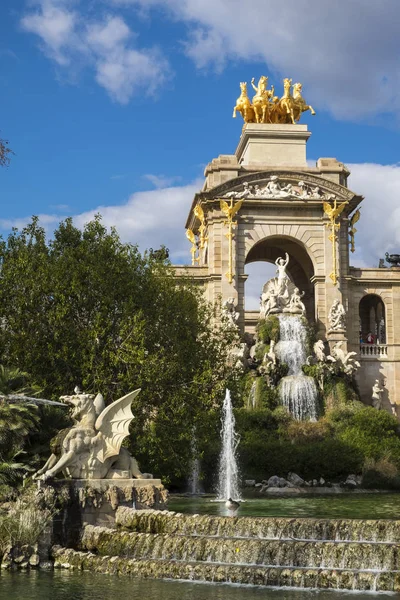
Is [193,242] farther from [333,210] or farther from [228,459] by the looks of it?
[228,459]

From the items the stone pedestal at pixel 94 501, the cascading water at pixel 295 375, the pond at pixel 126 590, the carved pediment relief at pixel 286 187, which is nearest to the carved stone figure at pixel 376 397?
the cascading water at pixel 295 375

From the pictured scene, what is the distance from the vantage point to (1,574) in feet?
60.6

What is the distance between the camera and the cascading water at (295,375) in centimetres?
4575

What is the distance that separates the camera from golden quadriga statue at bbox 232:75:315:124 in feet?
191

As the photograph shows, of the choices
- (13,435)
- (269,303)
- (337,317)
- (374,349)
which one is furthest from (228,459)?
(374,349)

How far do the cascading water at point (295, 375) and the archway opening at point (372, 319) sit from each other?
27.8 ft

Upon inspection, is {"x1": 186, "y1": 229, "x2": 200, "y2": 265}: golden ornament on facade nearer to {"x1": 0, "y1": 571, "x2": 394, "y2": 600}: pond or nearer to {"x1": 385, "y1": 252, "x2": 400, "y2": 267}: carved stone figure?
{"x1": 385, "y1": 252, "x2": 400, "y2": 267}: carved stone figure

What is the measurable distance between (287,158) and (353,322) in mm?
11132

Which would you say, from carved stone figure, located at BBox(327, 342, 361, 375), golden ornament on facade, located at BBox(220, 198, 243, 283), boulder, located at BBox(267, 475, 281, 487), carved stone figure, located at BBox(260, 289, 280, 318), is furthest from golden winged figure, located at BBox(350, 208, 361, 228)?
boulder, located at BBox(267, 475, 281, 487)

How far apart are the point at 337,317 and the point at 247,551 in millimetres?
34748

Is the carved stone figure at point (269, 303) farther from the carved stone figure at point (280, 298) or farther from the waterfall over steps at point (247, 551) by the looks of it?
the waterfall over steps at point (247, 551)

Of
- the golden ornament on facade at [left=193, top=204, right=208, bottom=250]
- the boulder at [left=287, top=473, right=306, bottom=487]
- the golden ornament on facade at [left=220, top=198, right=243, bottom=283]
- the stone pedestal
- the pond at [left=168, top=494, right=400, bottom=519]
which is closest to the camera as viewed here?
the stone pedestal

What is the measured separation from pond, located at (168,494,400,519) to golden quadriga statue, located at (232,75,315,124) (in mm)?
30375

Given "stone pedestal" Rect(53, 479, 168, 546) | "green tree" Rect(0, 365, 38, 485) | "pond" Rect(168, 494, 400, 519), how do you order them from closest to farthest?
"stone pedestal" Rect(53, 479, 168, 546) → "green tree" Rect(0, 365, 38, 485) → "pond" Rect(168, 494, 400, 519)
